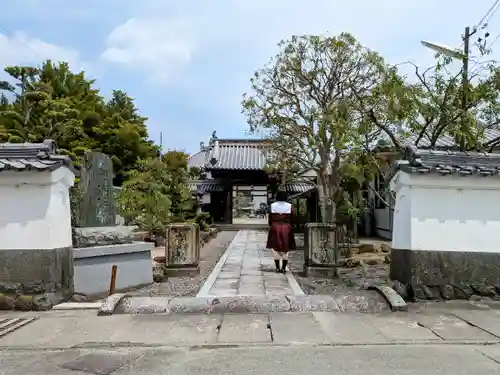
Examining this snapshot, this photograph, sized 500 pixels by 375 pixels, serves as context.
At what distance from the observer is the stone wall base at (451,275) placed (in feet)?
28.9

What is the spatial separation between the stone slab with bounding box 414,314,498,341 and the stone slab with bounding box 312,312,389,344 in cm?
86

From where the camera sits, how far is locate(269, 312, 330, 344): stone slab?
6426mm

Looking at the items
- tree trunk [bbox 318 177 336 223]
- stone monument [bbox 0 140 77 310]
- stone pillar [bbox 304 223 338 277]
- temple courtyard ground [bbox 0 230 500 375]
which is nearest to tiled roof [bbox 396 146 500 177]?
temple courtyard ground [bbox 0 230 500 375]

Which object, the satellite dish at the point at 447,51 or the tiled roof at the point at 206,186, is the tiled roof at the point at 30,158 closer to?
the satellite dish at the point at 447,51

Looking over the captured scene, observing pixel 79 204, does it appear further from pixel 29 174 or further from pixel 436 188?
pixel 436 188

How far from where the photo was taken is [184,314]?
786 centimetres

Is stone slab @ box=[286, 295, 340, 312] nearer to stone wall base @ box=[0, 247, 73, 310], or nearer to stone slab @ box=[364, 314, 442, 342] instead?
stone slab @ box=[364, 314, 442, 342]

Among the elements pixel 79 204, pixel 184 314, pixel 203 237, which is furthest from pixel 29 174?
pixel 203 237

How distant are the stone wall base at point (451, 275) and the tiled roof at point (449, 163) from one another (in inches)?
57.9

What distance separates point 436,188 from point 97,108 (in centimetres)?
2124

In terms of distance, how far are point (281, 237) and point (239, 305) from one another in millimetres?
3910

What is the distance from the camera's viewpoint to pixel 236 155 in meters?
35.5

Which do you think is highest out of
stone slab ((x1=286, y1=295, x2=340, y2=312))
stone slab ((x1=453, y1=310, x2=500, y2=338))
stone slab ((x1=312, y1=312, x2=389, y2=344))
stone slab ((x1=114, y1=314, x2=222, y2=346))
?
stone slab ((x1=286, y1=295, x2=340, y2=312))

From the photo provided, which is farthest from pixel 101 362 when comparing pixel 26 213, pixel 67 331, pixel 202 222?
pixel 202 222
